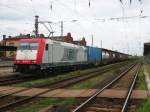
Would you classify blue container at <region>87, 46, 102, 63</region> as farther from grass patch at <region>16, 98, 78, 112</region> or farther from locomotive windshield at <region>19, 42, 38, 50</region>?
grass patch at <region>16, 98, 78, 112</region>

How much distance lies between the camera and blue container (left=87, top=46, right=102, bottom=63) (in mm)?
46312

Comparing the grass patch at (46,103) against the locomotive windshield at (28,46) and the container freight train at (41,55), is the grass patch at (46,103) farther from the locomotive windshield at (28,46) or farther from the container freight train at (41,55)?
the locomotive windshield at (28,46)

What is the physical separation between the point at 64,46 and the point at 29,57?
6.51 m

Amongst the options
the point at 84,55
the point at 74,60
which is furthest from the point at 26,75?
the point at 84,55

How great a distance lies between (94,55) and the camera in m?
49.9

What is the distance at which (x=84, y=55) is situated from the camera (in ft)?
139

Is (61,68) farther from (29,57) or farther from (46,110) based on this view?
(46,110)

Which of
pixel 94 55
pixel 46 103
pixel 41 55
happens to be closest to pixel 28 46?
pixel 41 55

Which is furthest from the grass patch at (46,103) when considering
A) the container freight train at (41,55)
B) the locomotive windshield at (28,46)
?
the locomotive windshield at (28,46)

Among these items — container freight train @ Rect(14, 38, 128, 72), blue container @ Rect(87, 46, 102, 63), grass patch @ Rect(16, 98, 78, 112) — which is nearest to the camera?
grass patch @ Rect(16, 98, 78, 112)

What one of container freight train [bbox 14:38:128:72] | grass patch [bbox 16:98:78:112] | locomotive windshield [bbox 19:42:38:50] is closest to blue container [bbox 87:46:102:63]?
container freight train [bbox 14:38:128:72]

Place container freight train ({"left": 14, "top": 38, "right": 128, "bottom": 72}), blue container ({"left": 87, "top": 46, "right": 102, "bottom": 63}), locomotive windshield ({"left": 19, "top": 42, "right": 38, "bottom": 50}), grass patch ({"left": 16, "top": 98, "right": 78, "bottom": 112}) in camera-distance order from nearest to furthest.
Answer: grass patch ({"left": 16, "top": 98, "right": 78, "bottom": 112}) → container freight train ({"left": 14, "top": 38, "right": 128, "bottom": 72}) → locomotive windshield ({"left": 19, "top": 42, "right": 38, "bottom": 50}) → blue container ({"left": 87, "top": 46, "right": 102, "bottom": 63})

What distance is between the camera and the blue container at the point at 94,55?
46.3m

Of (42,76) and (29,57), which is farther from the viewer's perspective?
(42,76)
